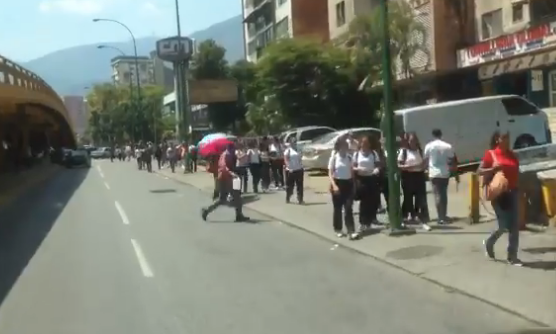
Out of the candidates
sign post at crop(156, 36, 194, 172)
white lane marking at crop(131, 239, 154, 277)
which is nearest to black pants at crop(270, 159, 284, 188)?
white lane marking at crop(131, 239, 154, 277)

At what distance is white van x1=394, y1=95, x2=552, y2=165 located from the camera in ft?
79.6

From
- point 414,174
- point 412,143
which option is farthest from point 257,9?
point 414,174

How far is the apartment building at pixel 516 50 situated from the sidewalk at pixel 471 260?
534 inches

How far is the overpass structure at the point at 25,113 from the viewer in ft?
110

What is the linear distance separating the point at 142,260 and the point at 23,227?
733 cm

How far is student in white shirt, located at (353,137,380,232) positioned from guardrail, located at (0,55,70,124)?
1832 centimetres

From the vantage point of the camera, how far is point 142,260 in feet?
43.3

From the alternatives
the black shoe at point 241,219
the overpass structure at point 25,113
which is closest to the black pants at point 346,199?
the black shoe at point 241,219

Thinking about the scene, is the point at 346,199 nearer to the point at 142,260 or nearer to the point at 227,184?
the point at 142,260

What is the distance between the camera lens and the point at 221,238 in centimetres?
1591

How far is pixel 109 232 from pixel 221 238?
296 centimetres

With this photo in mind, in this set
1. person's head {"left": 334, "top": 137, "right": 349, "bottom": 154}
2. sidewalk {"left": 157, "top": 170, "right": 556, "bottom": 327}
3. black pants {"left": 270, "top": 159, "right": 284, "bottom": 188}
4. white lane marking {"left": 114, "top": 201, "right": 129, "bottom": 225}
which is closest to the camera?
sidewalk {"left": 157, "top": 170, "right": 556, "bottom": 327}

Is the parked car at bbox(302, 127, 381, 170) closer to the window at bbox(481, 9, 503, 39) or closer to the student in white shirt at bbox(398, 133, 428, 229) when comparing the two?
the window at bbox(481, 9, 503, 39)

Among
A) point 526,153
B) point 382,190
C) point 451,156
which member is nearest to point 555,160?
point 526,153
